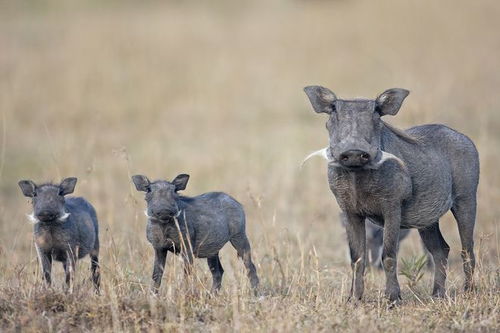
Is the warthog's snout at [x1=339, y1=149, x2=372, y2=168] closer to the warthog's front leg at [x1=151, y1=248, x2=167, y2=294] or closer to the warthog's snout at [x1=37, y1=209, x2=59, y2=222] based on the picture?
the warthog's front leg at [x1=151, y1=248, x2=167, y2=294]

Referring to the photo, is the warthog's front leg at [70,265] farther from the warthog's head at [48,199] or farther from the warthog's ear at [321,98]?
the warthog's ear at [321,98]

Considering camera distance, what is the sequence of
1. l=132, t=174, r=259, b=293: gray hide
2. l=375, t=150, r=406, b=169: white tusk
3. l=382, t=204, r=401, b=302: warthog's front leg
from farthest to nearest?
l=132, t=174, r=259, b=293: gray hide → l=382, t=204, r=401, b=302: warthog's front leg → l=375, t=150, r=406, b=169: white tusk

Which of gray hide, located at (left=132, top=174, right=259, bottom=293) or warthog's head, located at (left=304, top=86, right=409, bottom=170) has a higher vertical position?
warthog's head, located at (left=304, top=86, right=409, bottom=170)

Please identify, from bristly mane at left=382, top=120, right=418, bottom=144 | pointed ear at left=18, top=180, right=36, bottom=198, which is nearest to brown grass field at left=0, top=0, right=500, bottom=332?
pointed ear at left=18, top=180, right=36, bottom=198

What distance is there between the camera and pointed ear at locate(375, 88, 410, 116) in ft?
22.4

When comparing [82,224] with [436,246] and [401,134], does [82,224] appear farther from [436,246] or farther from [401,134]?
[436,246]

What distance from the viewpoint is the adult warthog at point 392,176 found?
651 centimetres

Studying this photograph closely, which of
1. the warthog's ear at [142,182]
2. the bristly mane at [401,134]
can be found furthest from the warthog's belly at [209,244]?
the bristly mane at [401,134]

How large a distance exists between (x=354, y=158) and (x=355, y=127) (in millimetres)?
294

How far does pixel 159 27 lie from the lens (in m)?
24.3

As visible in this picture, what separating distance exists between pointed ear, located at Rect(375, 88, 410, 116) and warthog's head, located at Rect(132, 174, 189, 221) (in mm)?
1696

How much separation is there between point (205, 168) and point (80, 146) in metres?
2.21

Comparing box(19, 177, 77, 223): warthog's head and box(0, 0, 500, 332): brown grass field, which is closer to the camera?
box(0, 0, 500, 332): brown grass field

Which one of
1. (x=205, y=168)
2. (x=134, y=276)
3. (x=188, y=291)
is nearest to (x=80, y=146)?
(x=205, y=168)
